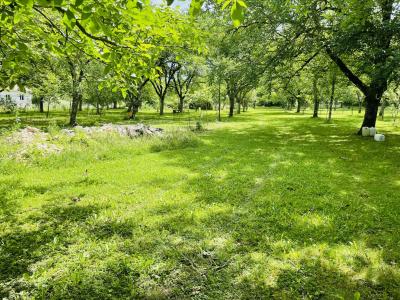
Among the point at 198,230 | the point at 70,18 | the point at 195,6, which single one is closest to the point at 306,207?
the point at 198,230

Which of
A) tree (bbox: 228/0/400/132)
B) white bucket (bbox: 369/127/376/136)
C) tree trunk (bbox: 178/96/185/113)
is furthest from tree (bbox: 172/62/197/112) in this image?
white bucket (bbox: 369/127/376/136)

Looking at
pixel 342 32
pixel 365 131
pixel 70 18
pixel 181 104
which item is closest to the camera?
pixel 70 18

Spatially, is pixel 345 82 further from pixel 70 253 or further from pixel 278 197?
pixel 70 253

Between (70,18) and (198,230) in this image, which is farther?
(198,230)

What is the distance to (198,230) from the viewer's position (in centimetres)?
539

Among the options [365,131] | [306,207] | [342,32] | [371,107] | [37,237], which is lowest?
[37,237]

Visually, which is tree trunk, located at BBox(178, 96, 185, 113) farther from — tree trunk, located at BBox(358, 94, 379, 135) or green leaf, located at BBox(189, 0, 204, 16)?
green leaf, located at BBox(189, 0, 204, 16)

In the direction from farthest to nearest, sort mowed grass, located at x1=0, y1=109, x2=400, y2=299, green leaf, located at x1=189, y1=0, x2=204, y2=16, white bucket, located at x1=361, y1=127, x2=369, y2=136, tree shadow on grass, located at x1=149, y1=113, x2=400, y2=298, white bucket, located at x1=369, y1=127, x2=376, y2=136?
white bucket, located at x1=361, y1=127, x2=369, y2=136 → white bucket, located at x1=369, y1=127, x2=376, y2=136 → tree shadow on grass, located at x1=149, y1=113, x2=400, y2=298 → mowed grass, located at x1=0, y1=109, x2=400, y2=299 → green leaf, located at x1=189, y1=0, x2=204, y2=16

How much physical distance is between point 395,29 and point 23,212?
15.9 m

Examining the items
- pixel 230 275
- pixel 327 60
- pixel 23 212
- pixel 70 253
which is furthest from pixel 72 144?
pixel 327 60

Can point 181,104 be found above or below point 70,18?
above

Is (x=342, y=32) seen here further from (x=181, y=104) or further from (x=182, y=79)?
(x=182, y=79)

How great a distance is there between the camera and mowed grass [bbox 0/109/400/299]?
3896 millimetres

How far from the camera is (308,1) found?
1095cm
